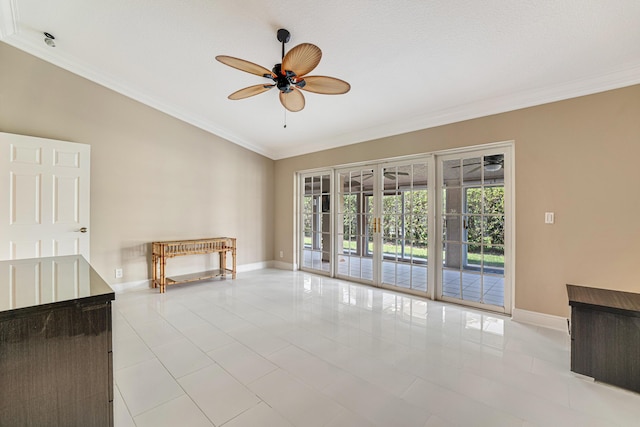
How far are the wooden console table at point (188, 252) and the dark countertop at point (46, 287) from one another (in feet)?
7.83

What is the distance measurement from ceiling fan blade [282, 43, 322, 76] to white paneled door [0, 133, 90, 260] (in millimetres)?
3348

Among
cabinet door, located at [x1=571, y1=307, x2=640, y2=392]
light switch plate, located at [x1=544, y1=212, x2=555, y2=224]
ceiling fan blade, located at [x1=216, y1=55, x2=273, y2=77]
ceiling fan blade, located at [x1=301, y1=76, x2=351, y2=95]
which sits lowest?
cabinet door, located at [x1=571, y1=307, x2=640, y2=392]

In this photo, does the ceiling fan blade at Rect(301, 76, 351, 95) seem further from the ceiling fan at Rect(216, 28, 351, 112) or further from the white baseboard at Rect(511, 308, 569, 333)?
the white baseboard at Rect(511, 308, 569, 333)

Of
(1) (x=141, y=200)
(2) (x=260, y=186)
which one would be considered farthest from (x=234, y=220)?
(1) (x=141, y=200)

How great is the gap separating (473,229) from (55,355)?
4016 millimetres

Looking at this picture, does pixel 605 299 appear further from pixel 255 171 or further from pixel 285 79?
pixel 255 171

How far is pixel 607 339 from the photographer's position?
6.63ft

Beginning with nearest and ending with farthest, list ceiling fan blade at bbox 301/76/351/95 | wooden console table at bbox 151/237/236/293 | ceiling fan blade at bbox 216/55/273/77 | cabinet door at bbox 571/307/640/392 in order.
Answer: cabinet door at bbox 571/307/640/392
ceiling fan blade at bbox 216/55/273/77
ceiling fan blade at bbox 301/76/351/95
wooden console table at bbox 151/237/236/293

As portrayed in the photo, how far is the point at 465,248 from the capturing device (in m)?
3.74

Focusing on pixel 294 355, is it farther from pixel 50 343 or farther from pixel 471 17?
pixel 471 17

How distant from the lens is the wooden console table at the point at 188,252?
4.27 m

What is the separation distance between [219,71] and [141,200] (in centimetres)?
239

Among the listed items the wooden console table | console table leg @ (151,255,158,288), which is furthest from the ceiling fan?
console table leg @ (151,255,158,288)

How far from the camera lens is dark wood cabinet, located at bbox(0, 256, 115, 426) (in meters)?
1.08
